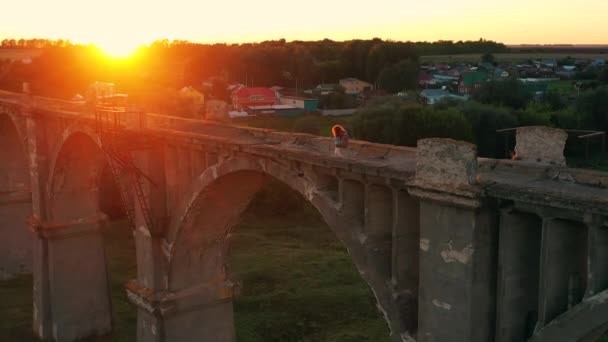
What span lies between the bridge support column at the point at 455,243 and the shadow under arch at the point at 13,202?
23.8 metres

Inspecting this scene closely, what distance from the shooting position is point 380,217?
476 inches

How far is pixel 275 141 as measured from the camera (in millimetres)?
15867

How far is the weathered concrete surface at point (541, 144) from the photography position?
1052 cm

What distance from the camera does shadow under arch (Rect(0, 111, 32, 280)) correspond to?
1176 inches

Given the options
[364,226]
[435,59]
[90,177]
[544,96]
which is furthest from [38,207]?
[435,59]

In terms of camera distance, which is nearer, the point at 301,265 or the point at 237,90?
the point at 301,265

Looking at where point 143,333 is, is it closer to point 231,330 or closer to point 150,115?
Answer: point 231,330

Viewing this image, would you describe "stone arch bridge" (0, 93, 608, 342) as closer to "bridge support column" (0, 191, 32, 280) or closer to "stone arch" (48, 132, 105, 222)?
"stone arch" (48, 132, 105, 222)

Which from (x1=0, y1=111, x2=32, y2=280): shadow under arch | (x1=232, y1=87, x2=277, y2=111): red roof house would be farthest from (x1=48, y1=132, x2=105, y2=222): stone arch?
(x1=232, y1=87, x2=277, y2=111): red roof house

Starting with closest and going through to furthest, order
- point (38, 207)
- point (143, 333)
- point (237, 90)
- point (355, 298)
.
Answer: point (143, 333), point (38, 207), point (355, 298), point (237, 90)

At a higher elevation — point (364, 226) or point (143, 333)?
point (364, 226)

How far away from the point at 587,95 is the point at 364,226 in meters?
51.5

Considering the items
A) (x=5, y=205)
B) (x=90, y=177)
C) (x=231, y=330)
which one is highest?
(x=90, y=177)

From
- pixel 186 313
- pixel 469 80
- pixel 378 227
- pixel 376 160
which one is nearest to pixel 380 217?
pixel 378 227
